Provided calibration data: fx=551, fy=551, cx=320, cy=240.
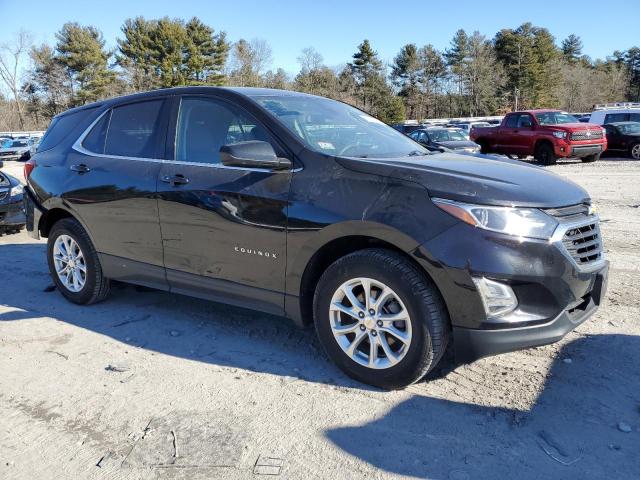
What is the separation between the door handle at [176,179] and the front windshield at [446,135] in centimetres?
1633

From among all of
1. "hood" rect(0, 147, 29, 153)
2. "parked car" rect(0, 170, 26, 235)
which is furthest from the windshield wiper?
"hood" rect(0, 147, 29, 153)

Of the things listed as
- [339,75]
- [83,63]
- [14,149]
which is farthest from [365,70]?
[14,149]

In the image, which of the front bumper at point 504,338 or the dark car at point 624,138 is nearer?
the front bumper at point 504,338

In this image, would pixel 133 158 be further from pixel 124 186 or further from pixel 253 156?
pixel 253 156

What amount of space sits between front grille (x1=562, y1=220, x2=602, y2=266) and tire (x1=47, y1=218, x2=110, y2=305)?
379 centimetres

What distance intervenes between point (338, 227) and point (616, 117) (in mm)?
21598

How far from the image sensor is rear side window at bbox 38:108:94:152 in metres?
5.17

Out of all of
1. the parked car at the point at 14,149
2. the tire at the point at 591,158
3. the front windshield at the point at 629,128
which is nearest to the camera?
the tire at the point at 591,158

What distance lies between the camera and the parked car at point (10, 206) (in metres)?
8.26

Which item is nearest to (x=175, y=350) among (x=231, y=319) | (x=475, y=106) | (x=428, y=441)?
(x=231, y=319)

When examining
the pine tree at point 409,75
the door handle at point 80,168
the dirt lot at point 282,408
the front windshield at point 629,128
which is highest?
the pine tree at point 409,75

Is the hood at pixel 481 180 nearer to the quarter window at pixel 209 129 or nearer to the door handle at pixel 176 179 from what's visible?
the quarter window at pixel 209 129

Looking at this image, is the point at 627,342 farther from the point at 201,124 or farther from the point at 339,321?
the point at 201,124

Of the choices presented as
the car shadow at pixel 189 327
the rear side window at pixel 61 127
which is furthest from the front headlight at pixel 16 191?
the rear side window at pixel 61 127
